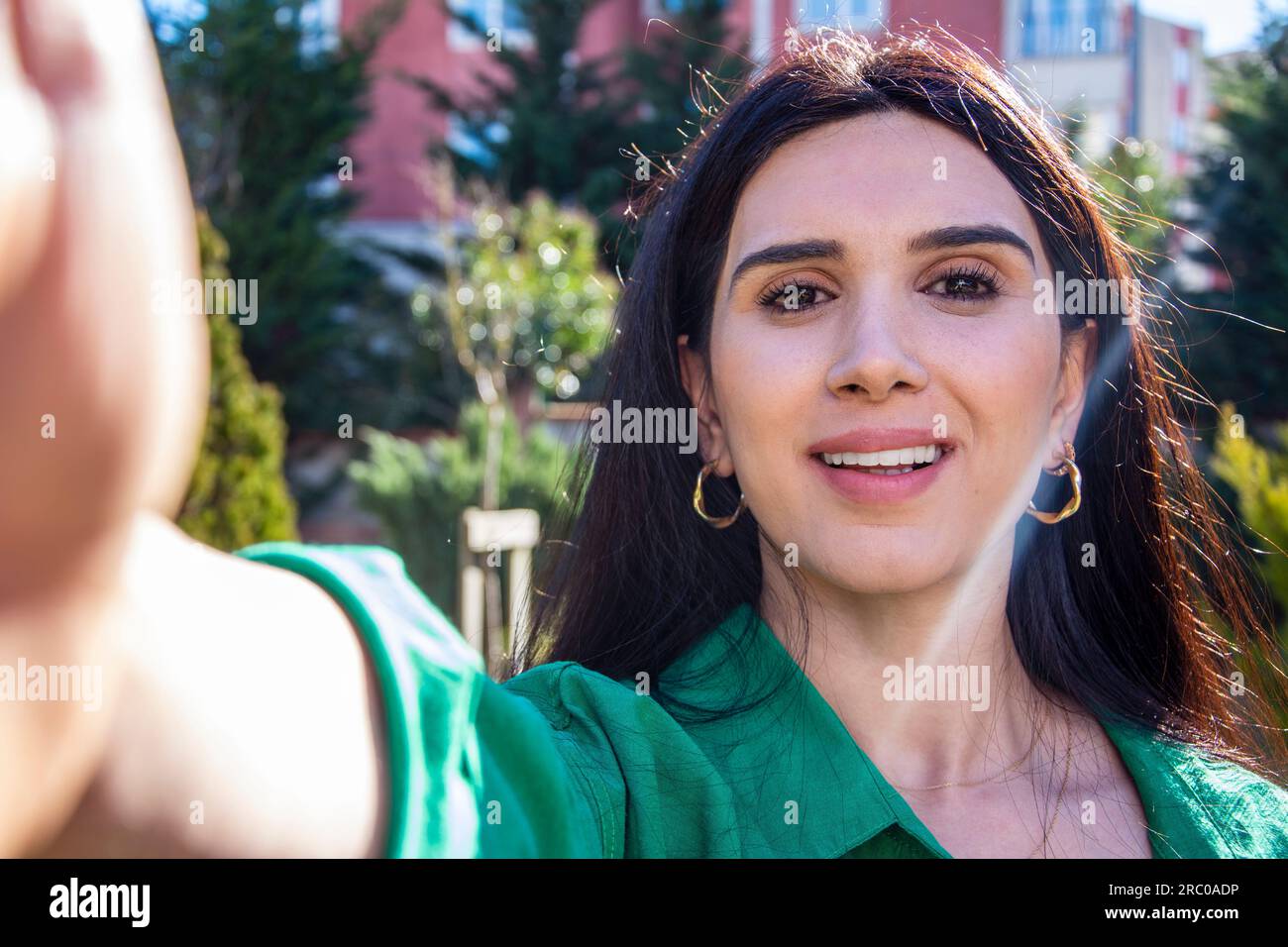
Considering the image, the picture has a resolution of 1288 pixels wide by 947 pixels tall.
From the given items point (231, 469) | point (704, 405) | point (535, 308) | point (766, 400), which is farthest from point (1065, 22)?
point (766, 400)

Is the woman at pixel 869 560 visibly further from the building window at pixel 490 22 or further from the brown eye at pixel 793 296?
the building window at pixel 490 22

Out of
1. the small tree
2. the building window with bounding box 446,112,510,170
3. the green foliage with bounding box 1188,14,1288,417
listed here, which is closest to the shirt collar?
the small tree

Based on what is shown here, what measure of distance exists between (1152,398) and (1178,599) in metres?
0.26

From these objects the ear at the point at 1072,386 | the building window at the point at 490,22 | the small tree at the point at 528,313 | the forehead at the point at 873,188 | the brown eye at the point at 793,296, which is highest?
the building window at the point at 490,22

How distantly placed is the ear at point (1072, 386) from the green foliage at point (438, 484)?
18.0 ft

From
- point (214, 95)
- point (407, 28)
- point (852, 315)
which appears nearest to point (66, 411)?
point (852, 315)

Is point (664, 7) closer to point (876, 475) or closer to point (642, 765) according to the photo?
point (876, 475)

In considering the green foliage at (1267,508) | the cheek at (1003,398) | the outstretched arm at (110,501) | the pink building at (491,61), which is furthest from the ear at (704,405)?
the pink building at (491,61)

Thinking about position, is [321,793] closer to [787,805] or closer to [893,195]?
[787,805]

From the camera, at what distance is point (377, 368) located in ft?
36.4

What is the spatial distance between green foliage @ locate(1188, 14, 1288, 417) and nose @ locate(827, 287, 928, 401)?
8188mm

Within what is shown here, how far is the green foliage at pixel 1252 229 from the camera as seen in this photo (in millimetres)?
8984

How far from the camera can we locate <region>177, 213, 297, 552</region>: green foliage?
18.6ft

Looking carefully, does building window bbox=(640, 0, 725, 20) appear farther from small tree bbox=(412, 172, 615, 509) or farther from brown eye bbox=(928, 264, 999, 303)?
brown eye bbox=(928, 264, 999, 303)
